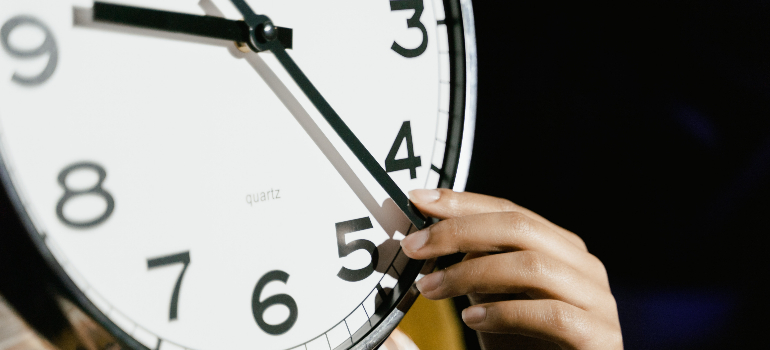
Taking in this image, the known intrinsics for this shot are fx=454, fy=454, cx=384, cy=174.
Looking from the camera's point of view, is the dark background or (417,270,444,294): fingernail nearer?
(417,270,444,294): fingernail

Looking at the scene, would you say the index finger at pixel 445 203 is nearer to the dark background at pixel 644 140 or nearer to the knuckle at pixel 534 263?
the knuckle at pixel 534 263

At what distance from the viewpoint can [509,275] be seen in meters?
0.56

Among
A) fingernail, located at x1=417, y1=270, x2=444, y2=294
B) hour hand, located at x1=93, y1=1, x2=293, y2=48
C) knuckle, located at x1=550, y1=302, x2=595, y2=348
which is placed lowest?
knuckle, located at x1=550, y1=302, x2=595, y2=348

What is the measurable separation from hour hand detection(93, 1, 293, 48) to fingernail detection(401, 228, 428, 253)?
0.92ft

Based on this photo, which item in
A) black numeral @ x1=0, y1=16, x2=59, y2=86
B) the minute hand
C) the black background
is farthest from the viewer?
the black background

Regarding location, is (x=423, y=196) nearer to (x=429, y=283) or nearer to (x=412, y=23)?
(x=429, y=283)

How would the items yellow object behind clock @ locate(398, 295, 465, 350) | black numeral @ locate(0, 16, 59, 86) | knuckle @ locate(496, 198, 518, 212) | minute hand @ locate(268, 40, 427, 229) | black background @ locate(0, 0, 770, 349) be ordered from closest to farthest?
black numeral @ locate(0, 16, 59, 86), minute hand @ locate(268, 40, 427, 229), knuckle @ locate(496, 198, 518, 212), yellow object behind clock @ locate(398, 295, 465, 350), black background @ locate(0, 0, 770, 349)

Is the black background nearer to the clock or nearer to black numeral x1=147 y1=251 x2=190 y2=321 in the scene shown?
the clock

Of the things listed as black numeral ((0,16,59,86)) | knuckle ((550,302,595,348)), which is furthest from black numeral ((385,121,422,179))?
black numeral ((0,16,59,86))

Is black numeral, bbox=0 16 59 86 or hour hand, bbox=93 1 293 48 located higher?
hour hand, bbox=93 1 293 48

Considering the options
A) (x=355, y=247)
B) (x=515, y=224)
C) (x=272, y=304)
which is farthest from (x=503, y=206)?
(x=272, y=304)

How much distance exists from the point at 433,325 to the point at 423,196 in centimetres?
39

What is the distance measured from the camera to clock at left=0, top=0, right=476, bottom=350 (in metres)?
0.37

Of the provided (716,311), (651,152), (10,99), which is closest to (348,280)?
(10,99)
